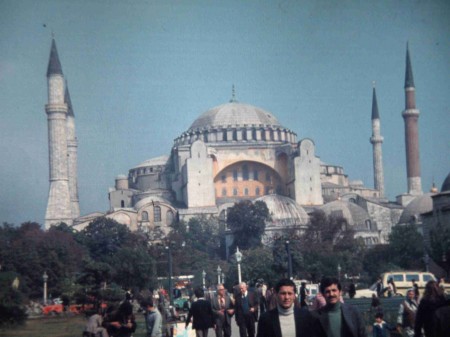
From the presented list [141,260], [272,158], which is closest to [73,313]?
[141,260]

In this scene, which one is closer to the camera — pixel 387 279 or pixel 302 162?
pixel 387 279

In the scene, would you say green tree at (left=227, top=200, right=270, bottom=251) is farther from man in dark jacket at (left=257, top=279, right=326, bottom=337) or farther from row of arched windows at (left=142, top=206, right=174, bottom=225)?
man in dark jacket at (left=257, top=279, right=326, bottom=337)

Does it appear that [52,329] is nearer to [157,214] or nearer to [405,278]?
[405,278]

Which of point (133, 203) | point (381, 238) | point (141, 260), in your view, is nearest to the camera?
point (141, 260)

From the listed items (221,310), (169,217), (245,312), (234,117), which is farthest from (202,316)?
(234,117)

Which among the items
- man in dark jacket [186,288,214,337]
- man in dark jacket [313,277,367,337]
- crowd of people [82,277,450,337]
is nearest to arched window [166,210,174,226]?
crowd of people [82,277,450,337]

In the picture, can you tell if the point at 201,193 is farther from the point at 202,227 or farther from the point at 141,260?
the point at 141,260
